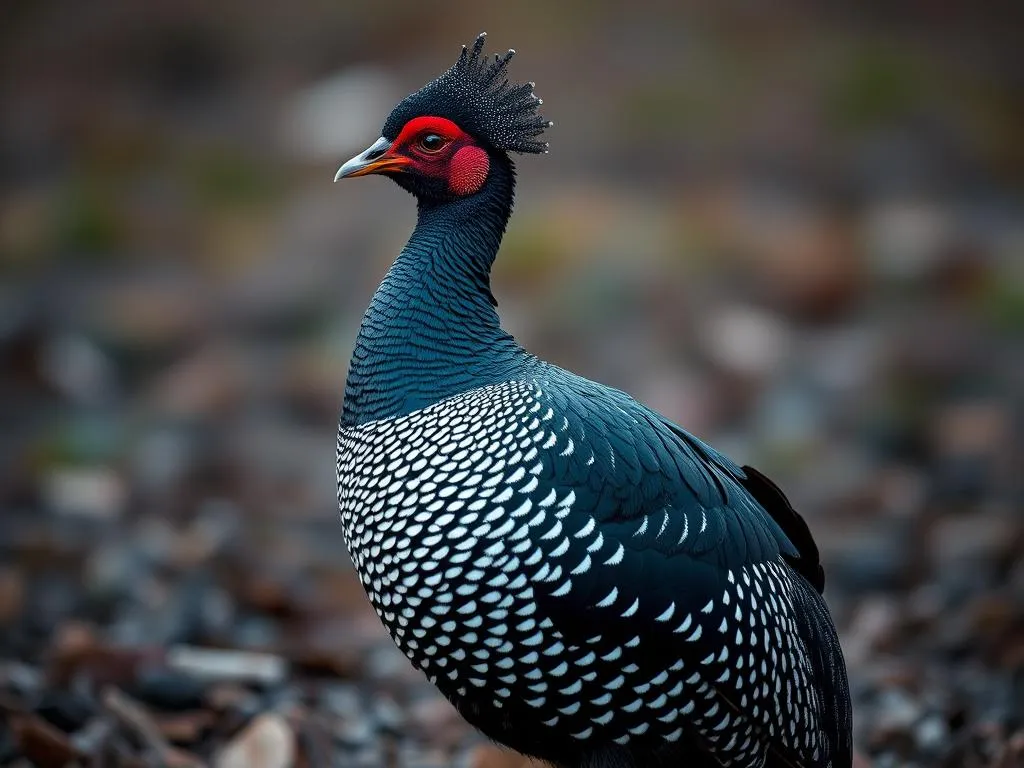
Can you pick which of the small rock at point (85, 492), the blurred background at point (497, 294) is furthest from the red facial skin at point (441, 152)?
the small rock at point (85, 492)

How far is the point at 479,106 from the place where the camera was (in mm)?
4359

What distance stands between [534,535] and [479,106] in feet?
5.25

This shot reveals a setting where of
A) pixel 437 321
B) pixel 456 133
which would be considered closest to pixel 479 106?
pixel 456 133

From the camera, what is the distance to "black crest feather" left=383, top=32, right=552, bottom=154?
434 centimetres

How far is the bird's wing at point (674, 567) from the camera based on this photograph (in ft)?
12.5

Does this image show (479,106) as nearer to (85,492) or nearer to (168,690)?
(168,690)

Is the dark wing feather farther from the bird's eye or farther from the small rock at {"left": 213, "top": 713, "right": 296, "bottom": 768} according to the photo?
the small rock at {"left": 213, "top": 713, "right": 296, "bottom": 768}

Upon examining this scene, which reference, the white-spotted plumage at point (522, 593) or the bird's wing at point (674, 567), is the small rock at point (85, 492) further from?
the bird's wing at point (674, 567)

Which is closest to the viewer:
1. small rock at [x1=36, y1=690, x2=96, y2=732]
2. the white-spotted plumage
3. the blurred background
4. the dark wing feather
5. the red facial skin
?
the white-spotted plumage

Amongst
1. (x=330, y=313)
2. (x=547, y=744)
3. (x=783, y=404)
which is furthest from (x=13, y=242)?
(x=547, y=744)

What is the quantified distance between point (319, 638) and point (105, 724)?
1.75m

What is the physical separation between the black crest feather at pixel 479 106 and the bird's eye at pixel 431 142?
79 millimetres

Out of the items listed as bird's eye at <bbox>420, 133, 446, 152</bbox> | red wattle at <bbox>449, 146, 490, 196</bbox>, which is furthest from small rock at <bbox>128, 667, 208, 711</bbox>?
bird's eye at <bbox>420, 133, 446, 152</bbox>

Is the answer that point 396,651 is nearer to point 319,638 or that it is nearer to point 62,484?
point 319,638
